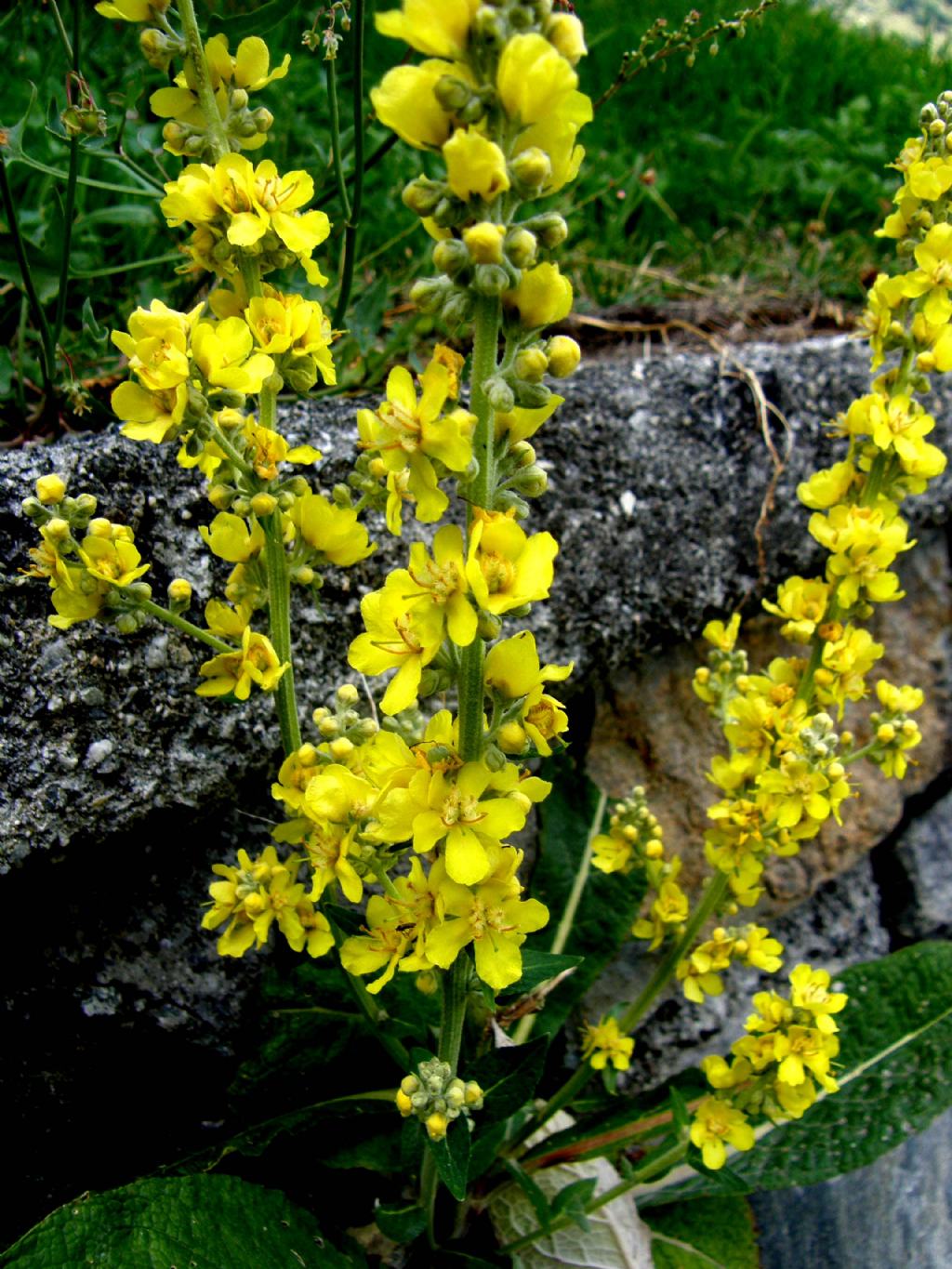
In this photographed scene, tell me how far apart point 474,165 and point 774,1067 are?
4.68ft

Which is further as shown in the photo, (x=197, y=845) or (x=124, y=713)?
(x=197, y=845)

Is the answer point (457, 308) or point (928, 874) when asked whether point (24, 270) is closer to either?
point (457, 308)

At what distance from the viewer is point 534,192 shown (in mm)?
997

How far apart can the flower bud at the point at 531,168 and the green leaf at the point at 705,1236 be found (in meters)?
1.92

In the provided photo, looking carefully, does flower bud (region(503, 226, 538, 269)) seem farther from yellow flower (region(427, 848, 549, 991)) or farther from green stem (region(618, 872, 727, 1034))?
green stem (region(618, 872, 727, 1034))

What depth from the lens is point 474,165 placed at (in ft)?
3.10

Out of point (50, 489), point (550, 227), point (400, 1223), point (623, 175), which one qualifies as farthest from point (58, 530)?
point (623, 175)

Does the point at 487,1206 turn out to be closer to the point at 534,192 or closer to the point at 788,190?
the point at 534,192

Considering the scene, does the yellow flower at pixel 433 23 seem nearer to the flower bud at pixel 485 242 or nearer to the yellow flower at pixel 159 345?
the flower bud at pixel 485 242

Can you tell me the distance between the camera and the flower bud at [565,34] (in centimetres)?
97

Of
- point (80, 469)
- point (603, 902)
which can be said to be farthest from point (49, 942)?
point (603, 902)

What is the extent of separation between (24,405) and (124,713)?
2.26 feet

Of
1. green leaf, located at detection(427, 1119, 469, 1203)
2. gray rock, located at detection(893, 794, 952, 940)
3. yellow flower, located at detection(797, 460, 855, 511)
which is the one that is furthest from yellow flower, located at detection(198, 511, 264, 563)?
gray rock, located at detection(893, 794, 952, 940)

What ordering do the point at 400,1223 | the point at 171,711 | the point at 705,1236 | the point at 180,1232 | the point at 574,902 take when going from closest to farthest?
1. the point at 180,1232
2. the point at 400,1223
3. the point at 171,711
4. the point at 705,1236
5. the point at 574,902
